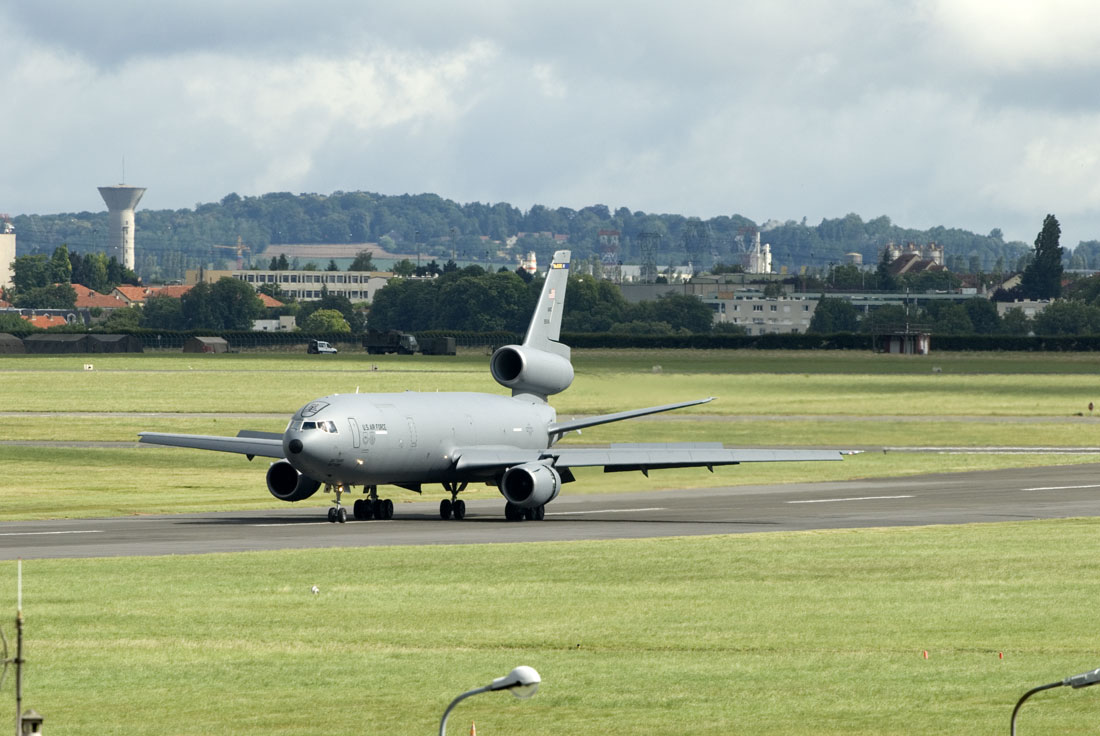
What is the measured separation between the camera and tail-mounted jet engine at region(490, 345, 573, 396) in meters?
63.0

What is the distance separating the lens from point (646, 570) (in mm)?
41312

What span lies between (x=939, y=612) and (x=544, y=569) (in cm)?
1086

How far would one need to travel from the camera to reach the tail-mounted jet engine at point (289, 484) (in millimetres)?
55656

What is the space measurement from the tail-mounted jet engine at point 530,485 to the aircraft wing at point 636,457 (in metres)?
0.92

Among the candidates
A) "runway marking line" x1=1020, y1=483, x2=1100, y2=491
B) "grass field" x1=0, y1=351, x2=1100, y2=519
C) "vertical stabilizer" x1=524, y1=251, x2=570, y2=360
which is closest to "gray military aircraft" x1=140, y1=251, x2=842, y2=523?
"vertical stabilizer" x1=524, y1=251, x2=570, y2=360

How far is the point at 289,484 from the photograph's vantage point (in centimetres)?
5588

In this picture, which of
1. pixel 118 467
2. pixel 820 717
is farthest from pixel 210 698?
pixel 118 467

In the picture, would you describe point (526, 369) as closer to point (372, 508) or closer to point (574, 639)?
point (372, 508)

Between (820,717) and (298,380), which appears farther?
(298,380)

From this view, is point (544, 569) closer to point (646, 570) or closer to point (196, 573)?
point (646, 570)

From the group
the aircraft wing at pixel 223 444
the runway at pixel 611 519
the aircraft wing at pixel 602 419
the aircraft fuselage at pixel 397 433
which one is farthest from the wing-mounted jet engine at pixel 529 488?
the aircraft wing at pixel 223 444

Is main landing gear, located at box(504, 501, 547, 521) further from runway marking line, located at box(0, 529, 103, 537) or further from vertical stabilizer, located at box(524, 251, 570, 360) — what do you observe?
runway marking line, located at box(0, 529, 103, 537)

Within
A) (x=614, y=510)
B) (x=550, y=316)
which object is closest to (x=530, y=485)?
(x=614, y=510)

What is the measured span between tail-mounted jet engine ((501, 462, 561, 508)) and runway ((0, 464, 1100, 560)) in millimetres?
822
